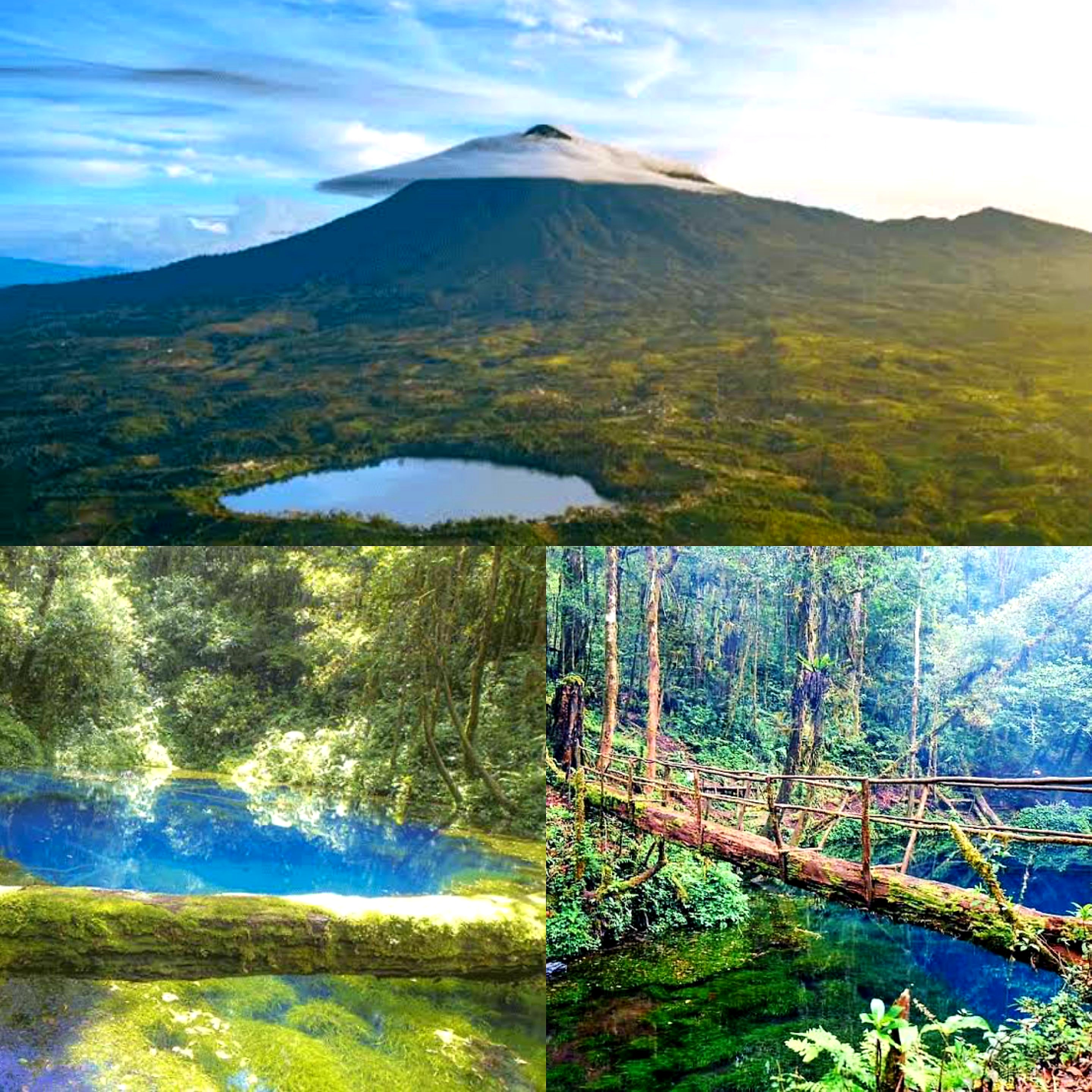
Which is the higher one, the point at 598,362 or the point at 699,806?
the point at 598,362

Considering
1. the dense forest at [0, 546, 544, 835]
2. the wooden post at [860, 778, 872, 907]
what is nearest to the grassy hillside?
the dense forest at [0, 546, 544, 835]

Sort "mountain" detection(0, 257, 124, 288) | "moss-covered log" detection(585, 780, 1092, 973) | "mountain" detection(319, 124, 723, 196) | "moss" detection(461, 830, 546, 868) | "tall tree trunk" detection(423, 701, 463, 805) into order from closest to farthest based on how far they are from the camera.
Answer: "moss-covered log" detection(585, 780, 1092, 973)
"moss" detection(461, 830, 546, 868)
"tall tree trunk" detection(423, 701, 463, 805)
"mountain" detection(319, 124, 723, 196)
"mountain" detection(0, 257, 124, 288)

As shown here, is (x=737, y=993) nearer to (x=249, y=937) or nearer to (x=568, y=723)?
(x=568, y=723)

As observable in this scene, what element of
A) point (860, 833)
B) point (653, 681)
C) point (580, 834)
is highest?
point (653, 681)

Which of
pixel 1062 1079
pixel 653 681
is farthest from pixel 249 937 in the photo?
pixel 1062 1079

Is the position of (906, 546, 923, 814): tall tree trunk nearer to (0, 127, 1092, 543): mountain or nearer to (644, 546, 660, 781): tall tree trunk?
(644, 546, 660, 781): tall tree trunk
